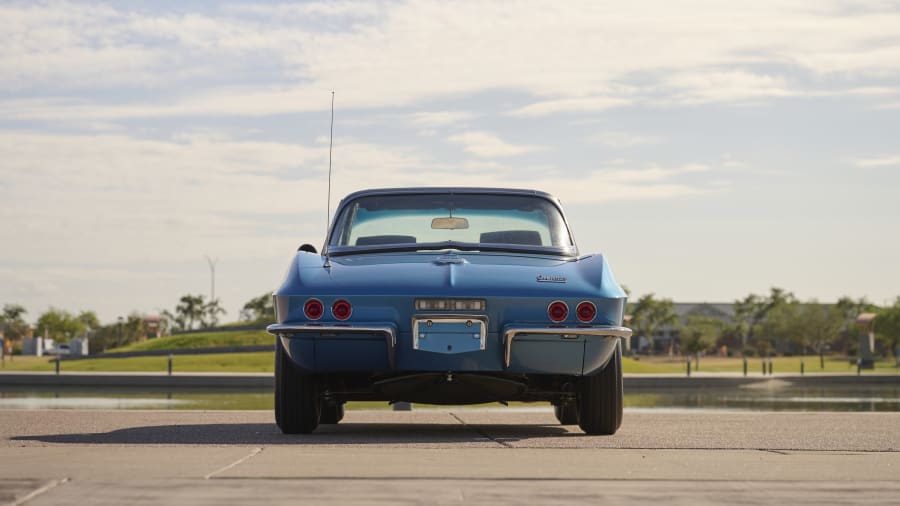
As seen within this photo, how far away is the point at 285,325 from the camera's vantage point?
7.80m

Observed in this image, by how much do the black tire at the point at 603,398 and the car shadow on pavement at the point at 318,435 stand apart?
280 millimetres

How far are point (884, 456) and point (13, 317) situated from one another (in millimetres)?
143520

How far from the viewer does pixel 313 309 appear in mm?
7730

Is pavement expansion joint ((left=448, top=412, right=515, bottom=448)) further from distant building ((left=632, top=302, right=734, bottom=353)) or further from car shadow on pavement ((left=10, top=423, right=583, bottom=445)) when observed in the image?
distant building ((left=632, top=302, right=734, bottom=353))

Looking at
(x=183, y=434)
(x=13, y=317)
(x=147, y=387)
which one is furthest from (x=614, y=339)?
(x=13, y=317)

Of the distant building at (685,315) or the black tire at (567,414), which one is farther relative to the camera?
the distant building at (685,315)

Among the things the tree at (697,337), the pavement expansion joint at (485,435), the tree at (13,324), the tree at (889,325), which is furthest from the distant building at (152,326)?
the pavement expansion joint at (485,435)

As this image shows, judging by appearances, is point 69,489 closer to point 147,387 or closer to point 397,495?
point 397,495

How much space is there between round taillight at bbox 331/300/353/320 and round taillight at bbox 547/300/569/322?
1219 mm

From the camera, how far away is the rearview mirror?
357 inches

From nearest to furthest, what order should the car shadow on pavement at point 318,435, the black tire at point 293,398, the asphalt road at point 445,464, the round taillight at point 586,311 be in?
1. the asphalt road at point 445,464
2. the round taillight at point 586,311
3. the car shadow on pavement at point 318,435
4. the black tire at point 293,398

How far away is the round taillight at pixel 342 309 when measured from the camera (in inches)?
303

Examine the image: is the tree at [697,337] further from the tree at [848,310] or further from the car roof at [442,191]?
the car roof at [442,191]

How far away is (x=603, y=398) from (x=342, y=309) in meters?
1.93
